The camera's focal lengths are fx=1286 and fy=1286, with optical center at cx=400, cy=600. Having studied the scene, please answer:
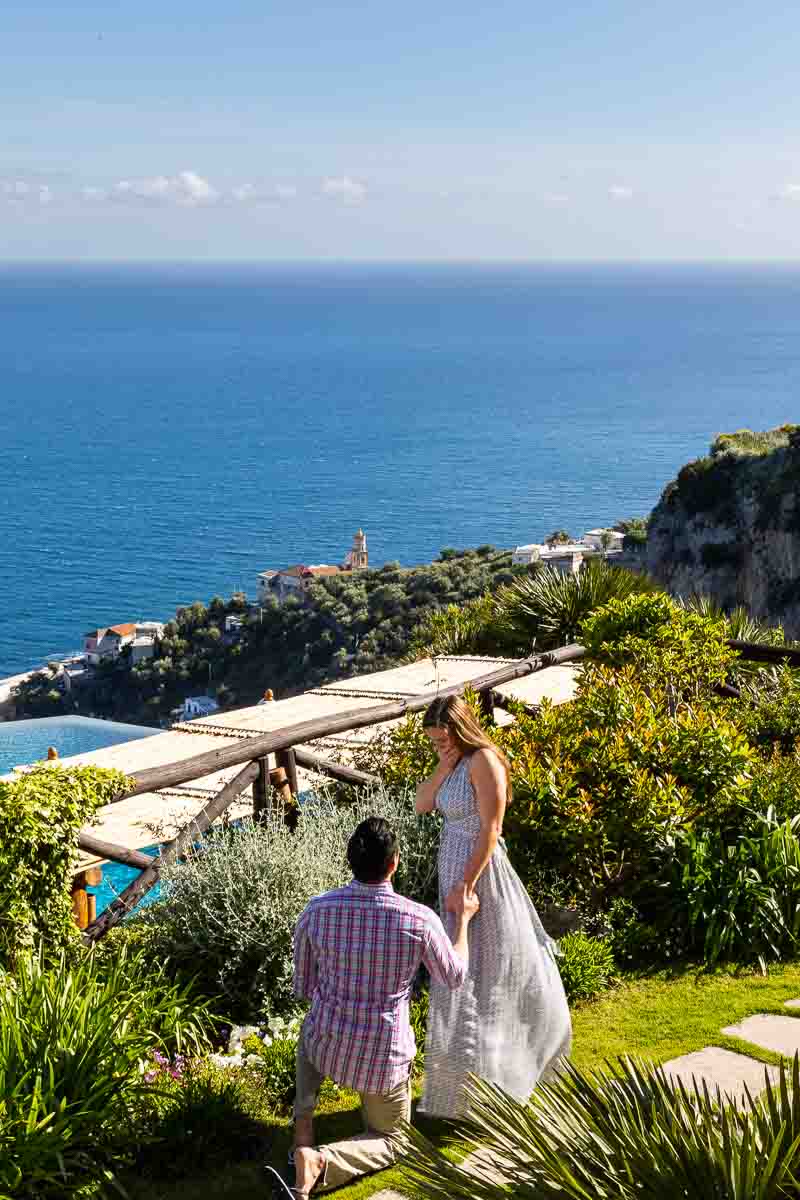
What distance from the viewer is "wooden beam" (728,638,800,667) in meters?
10.7

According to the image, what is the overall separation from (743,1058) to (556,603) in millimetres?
8727

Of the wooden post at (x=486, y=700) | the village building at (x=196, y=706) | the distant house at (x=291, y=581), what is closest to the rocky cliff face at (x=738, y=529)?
the village building at (x=196, y=706)

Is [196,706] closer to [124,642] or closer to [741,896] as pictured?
[124,642]

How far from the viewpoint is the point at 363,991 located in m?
4.13

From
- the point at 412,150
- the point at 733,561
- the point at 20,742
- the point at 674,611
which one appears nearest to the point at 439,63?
the point at 412,150

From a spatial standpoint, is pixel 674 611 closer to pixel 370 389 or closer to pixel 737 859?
pixel 737 859

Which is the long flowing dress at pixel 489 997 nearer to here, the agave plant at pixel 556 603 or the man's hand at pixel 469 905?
the man's hand at pixel 469 905

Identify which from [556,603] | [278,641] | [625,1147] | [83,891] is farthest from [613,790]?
[278,641]

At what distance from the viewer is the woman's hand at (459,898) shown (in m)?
4.55

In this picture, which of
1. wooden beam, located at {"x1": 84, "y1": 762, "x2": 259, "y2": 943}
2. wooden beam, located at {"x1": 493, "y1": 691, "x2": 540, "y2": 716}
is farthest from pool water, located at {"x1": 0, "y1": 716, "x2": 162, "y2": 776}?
wooden beam, located at {"x1": 84, "y1": 762, "x2": 259, "y2": 943}

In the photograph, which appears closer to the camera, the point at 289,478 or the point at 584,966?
the point at 584,966

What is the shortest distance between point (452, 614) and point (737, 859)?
8785 mm

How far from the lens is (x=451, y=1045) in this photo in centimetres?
455

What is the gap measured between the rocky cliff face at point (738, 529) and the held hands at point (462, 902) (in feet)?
138
